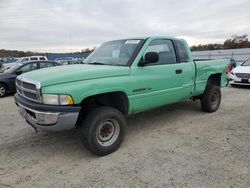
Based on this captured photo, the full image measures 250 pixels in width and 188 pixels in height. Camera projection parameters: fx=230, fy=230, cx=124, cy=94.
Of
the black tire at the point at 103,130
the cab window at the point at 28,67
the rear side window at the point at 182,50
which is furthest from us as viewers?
the cab window at the point at 28,67

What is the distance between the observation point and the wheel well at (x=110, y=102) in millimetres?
3800

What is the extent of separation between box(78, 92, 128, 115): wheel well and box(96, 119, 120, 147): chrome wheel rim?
1.07 feet

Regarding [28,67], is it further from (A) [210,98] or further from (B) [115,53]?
(A) [210,98]

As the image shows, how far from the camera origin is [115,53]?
4.58 metres

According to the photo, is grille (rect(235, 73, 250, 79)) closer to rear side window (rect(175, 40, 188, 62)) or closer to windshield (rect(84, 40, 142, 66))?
rear side window (rect(175, 40, 188, 62))

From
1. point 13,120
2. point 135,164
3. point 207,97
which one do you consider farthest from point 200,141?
point 13,120

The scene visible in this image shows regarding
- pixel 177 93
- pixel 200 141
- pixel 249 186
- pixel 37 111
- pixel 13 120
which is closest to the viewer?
pixel 249 186

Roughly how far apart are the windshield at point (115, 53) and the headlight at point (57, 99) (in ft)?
4.40

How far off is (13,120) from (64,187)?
3621mm

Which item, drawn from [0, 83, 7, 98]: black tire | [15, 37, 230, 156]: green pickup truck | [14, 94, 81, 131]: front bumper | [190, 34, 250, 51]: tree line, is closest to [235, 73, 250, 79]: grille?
[15, 37, 230, 156]: green pickup truck

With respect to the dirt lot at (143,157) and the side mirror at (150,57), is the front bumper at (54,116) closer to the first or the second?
the dirt lot at (143,157)

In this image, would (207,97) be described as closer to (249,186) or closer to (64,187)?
(249,186)

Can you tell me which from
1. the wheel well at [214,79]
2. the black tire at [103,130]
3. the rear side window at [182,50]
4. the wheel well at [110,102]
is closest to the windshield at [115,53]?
the wheel well at [110,102]

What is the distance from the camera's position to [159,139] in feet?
14.4
